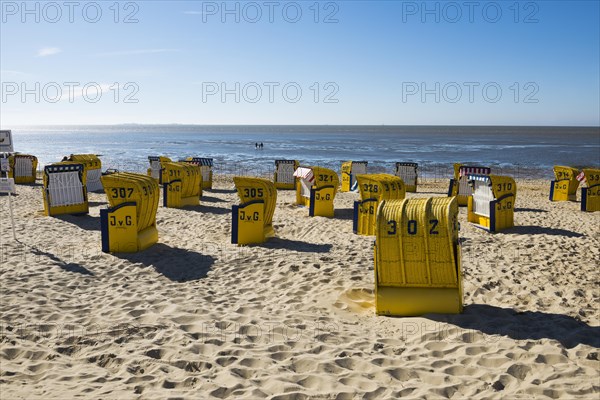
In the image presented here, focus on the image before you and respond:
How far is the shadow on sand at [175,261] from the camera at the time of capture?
8.34m

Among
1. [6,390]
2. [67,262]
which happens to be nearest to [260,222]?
[67,262]

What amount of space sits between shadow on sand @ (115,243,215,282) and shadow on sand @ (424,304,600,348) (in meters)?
4.23

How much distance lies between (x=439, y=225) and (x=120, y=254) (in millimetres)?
6374

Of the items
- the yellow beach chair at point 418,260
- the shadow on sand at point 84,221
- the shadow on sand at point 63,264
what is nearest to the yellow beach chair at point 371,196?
the yellow beach chair at point 418,260

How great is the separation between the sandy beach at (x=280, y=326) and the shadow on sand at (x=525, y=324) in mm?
25

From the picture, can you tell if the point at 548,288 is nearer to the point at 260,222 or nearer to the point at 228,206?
the point at 260,222

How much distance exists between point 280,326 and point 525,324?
9.96ft

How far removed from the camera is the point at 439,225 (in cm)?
607

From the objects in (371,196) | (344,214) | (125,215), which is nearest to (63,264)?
(125,215)

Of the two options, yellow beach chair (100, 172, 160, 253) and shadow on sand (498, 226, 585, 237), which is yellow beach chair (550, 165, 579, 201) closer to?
shadow on sand (498, 226, 585, 237)

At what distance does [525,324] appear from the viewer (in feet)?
19.4

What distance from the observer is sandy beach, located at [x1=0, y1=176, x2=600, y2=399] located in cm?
444

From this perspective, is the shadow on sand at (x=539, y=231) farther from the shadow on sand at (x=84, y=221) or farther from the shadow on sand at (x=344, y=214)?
the shadow on sand at (x=84, y=221)

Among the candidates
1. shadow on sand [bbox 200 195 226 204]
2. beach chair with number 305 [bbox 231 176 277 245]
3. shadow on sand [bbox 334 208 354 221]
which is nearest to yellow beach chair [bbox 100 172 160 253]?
beach chair with number 305 [bbox 231 176 277 245]
